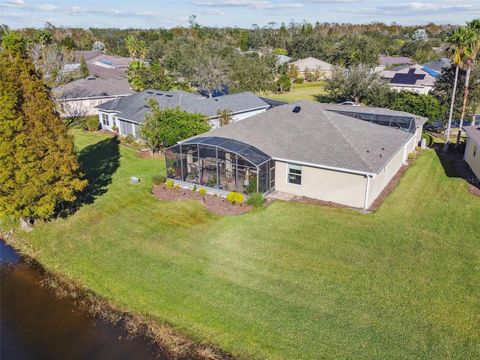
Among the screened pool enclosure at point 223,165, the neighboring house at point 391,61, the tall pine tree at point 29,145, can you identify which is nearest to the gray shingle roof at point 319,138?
the screened pool enclosure at point 223,165

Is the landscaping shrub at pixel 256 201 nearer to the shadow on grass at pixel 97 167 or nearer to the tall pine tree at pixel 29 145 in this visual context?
the tall pine tree at pixel 29 145

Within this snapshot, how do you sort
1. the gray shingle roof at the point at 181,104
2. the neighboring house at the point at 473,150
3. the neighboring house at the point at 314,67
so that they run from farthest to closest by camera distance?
the neighboring house at the point at 314,67, the gray shingle roof at the point at 181,104, the neighboring house at the point at 473,150

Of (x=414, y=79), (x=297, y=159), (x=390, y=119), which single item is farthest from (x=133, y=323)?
(x=414, y=79)

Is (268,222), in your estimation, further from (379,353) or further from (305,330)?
(379,353)

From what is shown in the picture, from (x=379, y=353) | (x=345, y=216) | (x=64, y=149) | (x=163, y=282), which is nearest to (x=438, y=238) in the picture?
(x=345, y=216)

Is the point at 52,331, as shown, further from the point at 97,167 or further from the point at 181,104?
the point at 181,104

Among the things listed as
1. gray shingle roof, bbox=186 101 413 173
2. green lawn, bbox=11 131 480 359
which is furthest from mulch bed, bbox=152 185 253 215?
gray shingle roof, bbox=186 101 413 173
